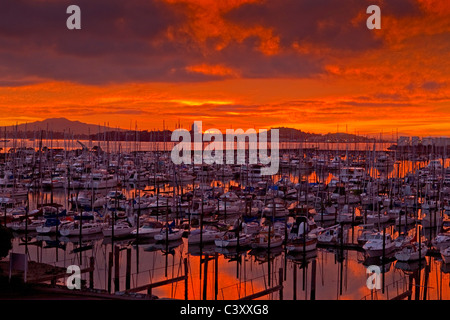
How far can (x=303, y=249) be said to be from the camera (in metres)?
27.2

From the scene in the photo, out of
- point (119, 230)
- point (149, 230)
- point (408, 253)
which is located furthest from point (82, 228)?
point (408, 253)

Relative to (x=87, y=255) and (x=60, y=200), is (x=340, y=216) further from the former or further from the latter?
(x=60, y=200)

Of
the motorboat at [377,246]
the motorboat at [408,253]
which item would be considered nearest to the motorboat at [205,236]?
the motorboat at [377,246]

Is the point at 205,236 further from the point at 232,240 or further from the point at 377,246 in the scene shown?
the point at 377,246

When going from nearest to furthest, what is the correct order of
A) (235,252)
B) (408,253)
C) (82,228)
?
1. (408,253)
2. (235,252)
3. (82,228)

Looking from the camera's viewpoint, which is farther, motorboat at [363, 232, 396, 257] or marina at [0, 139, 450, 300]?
motorboat at [363, 232, 396, 257]

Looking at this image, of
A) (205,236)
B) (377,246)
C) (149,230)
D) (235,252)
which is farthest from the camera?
(149,230)

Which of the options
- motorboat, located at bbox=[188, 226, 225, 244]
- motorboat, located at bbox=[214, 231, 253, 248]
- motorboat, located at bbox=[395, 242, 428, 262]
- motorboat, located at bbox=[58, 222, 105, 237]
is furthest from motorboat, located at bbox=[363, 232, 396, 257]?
motorboat, located at bbox=[58, 222, 105, 237]

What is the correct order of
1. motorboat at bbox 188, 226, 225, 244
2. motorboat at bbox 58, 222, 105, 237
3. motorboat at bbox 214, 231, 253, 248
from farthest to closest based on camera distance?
motorboat at bbox 58, 222, 105, 237, motorboat at bbox 188, 226, 225, 244, motorboat at bbox 214, 231, 253, 248

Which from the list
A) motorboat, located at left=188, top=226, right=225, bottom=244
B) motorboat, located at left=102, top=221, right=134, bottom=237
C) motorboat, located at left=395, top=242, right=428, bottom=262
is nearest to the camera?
motorboat, located at left=395, top=242, right=428, bottom=262

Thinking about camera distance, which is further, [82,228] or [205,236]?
[82,228]

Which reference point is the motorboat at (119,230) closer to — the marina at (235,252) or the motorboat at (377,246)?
the marina at (235,252)

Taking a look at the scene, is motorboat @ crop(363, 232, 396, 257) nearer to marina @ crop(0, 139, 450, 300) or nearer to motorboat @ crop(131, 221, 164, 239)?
marina @ crop(0, 139, 450, 300)

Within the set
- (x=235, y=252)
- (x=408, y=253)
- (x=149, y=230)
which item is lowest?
(x=235, y=252)
